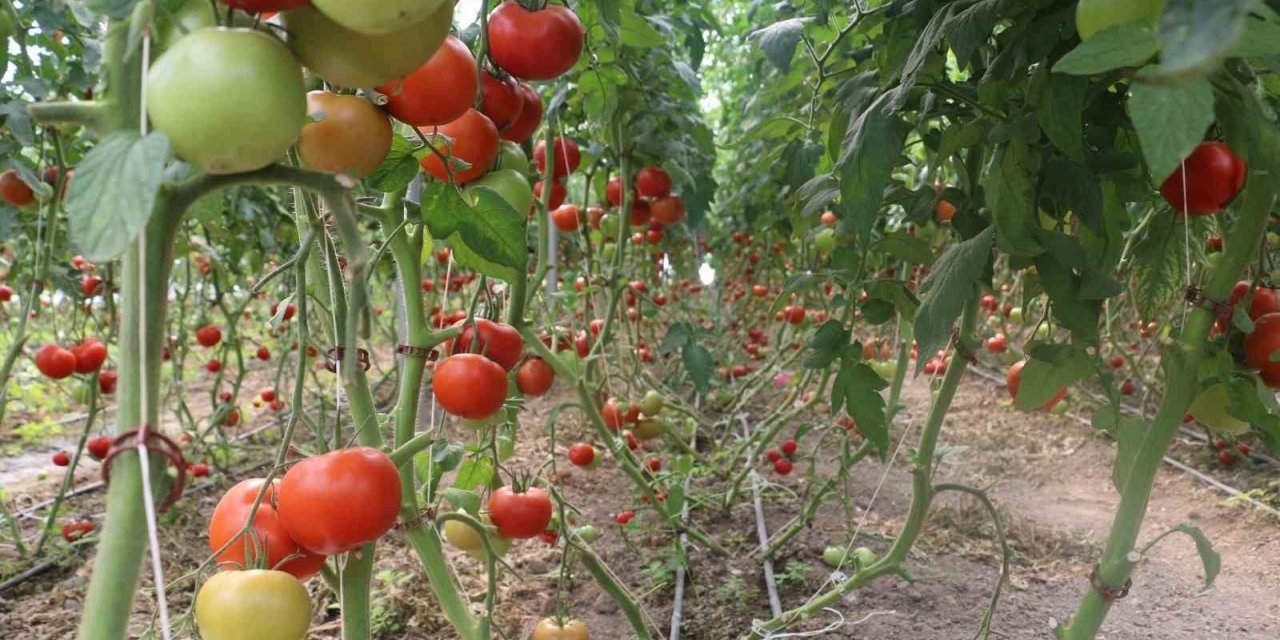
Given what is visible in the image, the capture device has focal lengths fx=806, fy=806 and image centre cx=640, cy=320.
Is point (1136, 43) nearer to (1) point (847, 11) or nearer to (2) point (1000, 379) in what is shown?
(1) point (847, 11)

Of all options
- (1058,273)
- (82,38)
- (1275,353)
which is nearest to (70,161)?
(82,38)

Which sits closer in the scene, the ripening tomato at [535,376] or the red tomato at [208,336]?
the ripening tomato at [535,376]

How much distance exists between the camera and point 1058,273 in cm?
86

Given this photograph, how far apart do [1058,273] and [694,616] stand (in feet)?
4.22

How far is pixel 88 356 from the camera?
2.29 m

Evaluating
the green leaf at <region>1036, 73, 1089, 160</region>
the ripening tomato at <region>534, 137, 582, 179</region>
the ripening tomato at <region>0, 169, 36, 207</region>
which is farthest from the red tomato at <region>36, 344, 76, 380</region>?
the green leaf at <region>1036, 73, 1089, 160</region>

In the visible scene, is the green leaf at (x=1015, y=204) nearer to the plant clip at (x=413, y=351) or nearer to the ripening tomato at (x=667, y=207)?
the plant clip at (x=413, y=351)

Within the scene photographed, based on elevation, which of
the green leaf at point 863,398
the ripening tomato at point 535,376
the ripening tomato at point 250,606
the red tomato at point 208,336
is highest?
the ripening tomato at point 250,606

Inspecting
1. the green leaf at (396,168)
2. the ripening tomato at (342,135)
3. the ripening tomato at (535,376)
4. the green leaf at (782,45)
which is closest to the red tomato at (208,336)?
the ripening tomato at (535,376)

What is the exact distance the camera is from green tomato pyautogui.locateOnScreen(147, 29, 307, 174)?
37 cm

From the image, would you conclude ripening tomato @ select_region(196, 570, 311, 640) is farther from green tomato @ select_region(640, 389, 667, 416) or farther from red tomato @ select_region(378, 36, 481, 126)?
green tomato @ select_region(640, 389, 667, 416)

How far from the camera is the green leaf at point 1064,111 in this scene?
71cm

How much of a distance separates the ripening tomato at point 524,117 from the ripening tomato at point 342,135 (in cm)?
31

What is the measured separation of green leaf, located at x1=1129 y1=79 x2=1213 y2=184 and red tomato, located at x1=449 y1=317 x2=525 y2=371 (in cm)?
84
